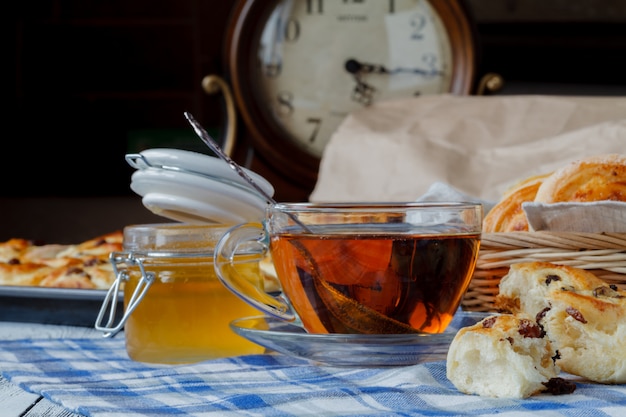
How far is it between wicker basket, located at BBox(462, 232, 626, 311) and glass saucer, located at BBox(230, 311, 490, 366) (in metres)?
0.14

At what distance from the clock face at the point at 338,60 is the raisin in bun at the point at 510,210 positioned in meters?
0.94

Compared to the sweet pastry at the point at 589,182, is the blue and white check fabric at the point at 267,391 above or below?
below

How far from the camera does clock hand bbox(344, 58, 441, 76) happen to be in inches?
76.2

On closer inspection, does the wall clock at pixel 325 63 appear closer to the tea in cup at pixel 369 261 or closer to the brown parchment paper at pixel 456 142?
the brown parchment paper at pixel 456 142

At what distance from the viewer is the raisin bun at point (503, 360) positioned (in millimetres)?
670

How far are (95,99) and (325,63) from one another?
1359mm

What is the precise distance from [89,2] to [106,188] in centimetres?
64

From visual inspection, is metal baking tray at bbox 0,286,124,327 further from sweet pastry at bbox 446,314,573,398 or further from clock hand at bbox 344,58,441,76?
clock hand at bbox 344,58,441,76

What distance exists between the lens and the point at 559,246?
2.78ft

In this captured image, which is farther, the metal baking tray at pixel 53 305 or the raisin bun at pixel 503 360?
the metal baking tray at pixel 53 305

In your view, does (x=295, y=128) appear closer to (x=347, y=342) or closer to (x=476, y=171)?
(x=476, y=171)

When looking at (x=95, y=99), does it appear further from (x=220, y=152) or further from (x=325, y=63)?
(x=220, y=152)

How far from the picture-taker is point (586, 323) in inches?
28.9

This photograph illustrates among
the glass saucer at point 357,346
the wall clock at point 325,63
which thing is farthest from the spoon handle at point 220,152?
the wall clock at point 325,63
